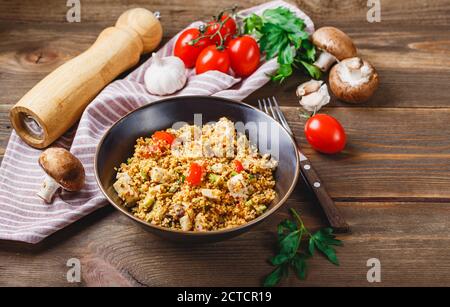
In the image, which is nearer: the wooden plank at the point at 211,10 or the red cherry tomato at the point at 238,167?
the red cherry tomato at the point at 238,167

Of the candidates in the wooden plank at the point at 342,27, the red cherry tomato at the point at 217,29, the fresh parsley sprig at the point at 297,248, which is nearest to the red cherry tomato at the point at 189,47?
the red cherry tomato at the point at 217,29

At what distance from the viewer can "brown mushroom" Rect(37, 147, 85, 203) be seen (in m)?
2.26

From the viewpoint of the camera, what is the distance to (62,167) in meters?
2.26

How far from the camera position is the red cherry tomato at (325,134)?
2.57 meters

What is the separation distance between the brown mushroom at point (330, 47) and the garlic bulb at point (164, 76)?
788 millimetres

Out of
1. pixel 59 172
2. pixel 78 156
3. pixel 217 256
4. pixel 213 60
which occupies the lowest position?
pixel 217 256

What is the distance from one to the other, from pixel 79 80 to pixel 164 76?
1.44 ft

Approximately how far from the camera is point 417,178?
2549 millimetres

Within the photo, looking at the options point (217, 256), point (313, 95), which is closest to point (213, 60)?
point (313, 95)

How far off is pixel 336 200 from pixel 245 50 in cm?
103

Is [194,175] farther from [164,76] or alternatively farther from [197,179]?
[164,76]

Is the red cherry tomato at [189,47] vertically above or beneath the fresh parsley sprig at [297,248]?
above

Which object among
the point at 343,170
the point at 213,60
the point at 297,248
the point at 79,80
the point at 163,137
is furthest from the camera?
the point at 213,60

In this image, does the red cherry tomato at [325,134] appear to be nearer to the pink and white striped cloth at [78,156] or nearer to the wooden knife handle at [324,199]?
the wooden knife handle at [324,199]
